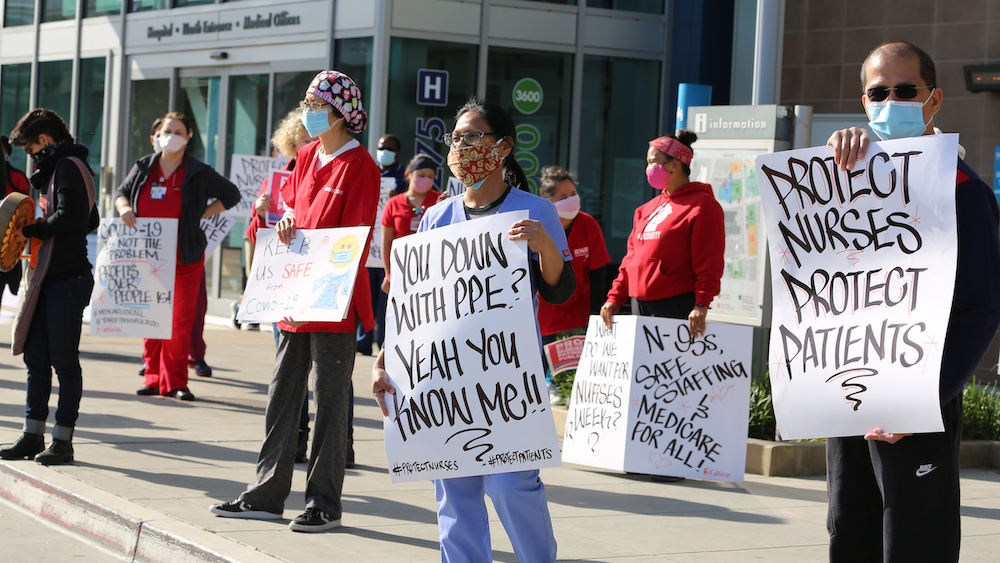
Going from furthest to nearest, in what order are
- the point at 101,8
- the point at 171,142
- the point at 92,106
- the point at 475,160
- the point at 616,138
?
the point at 92,106, the point at 101,8, the point at 616,138, the point at 171,142, the point at 475,160

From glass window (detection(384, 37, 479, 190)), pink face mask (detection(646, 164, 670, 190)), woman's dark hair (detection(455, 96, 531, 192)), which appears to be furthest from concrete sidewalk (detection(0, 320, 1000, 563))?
glass window (detection(384, 37, 479, 190))

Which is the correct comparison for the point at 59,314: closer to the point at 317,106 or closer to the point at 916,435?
the point at 317,106

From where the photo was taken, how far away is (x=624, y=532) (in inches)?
222

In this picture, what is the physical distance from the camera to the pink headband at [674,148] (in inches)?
277

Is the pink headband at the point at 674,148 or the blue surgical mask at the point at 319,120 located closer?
the blue surgical mask at the point at 319,120

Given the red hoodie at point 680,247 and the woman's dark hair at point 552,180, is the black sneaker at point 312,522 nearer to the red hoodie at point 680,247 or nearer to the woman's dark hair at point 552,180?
the red hoodie at point 680,247

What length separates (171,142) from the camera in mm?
8875

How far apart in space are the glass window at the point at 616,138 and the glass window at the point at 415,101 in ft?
6.44

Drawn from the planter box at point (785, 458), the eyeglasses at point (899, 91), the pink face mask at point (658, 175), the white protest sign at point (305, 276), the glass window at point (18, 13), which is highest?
the glass window at point (18, 13)

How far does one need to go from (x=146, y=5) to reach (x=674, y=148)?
13.1 metres

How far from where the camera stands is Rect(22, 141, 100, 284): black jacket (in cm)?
662

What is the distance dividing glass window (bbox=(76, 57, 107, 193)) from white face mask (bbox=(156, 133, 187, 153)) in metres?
10.7

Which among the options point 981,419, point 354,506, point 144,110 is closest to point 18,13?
point 144,110

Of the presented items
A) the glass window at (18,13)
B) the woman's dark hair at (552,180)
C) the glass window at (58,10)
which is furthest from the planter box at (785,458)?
the glass window at (18,13)
